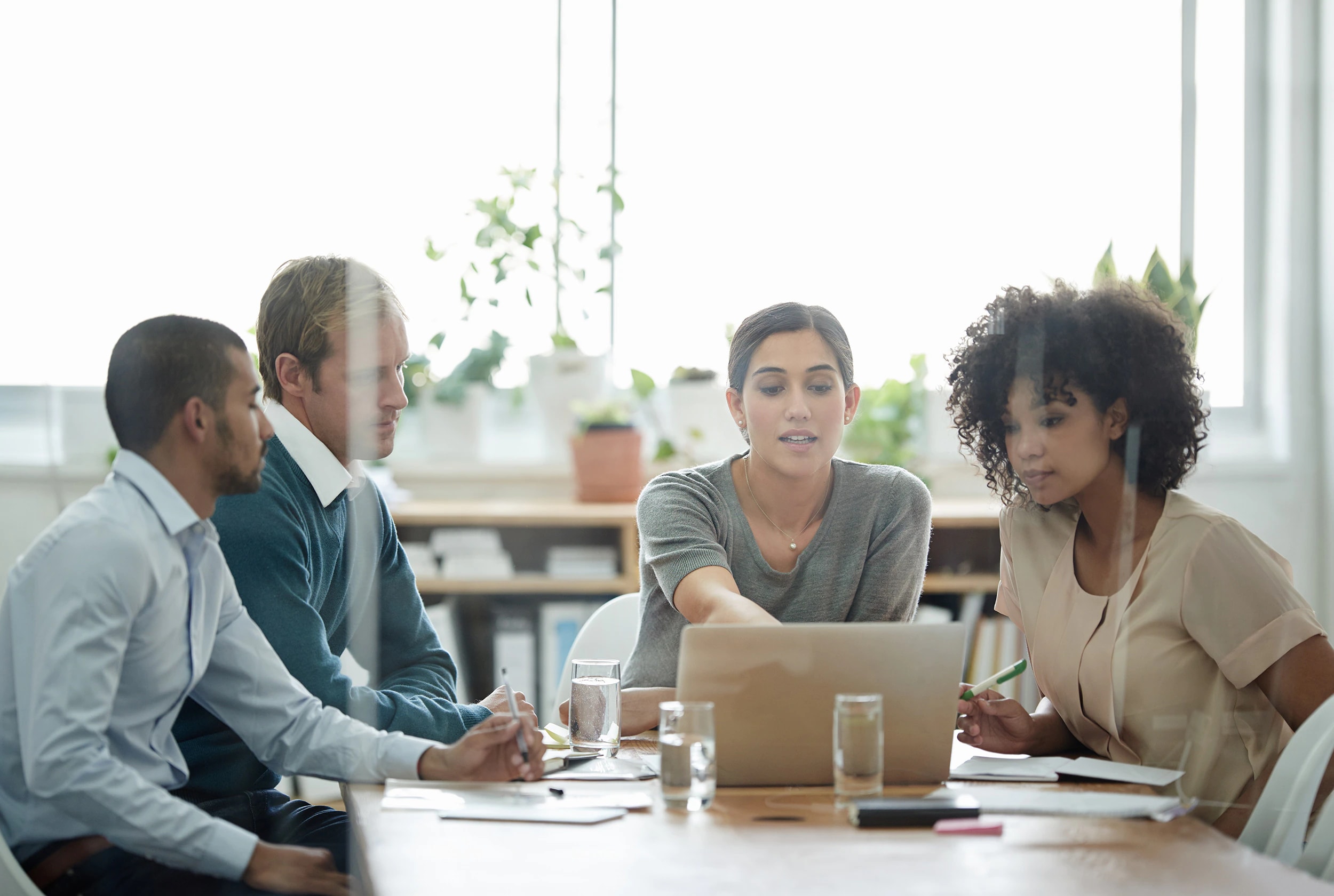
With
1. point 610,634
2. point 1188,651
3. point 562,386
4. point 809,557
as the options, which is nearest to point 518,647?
point 562,386

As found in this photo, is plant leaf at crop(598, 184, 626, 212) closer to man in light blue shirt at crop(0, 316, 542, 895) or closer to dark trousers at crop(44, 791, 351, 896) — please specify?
man in light blue shirt at crop(0, 316, 542, 895)

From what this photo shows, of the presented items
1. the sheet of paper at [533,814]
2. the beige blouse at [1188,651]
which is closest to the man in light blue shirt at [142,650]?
the sheet of paper at [533,814]

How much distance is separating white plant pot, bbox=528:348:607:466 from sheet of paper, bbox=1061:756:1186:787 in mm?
1540

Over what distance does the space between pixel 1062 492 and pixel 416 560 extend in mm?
1162

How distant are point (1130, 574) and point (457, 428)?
5.10 feet

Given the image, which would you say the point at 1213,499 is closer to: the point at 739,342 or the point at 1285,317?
the point at 1285,317

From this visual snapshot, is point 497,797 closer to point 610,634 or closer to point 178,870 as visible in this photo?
point 178,870

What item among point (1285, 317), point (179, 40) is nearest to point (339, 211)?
point (179, 40)

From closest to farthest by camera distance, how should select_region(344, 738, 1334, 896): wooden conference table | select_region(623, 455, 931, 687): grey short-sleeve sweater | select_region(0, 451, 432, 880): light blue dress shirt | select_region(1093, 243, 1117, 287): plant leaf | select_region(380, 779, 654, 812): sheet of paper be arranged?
select_region(344, 738, 1334, 896): wooden conference table
select_region(0, 451, 432, 880): light blue dress shirt
select_region(380, 779, 654, 812): sheet of paper
select_region(1093, 243, 1117, 287): plant leaf
select_region(623, 455, 931, 687): grey short-sleeve sweater

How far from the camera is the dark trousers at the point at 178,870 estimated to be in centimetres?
98

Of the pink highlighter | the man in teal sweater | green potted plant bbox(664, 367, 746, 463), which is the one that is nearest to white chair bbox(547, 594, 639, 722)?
the man in teal sweater

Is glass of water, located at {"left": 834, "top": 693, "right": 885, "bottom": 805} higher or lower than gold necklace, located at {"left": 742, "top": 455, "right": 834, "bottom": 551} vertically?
lower

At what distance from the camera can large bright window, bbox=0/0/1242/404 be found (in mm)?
1237

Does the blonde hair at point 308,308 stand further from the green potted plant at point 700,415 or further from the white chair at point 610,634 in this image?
the green potted plant at point 700,415
